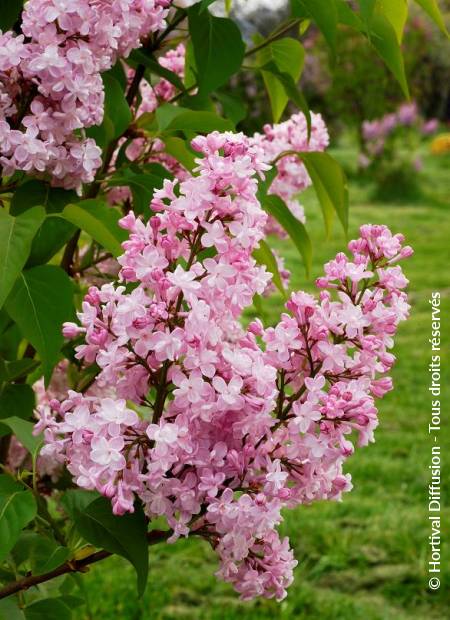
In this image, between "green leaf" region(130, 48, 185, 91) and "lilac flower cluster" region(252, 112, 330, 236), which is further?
"lilac flower cluster" region(252, 112, 330, 236)

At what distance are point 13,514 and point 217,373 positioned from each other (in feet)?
0.98

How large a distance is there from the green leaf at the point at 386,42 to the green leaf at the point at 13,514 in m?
0.85

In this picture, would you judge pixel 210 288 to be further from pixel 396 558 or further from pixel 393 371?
pixel 393 371

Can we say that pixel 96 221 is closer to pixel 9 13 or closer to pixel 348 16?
pixel 9 13

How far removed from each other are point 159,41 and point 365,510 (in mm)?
2589

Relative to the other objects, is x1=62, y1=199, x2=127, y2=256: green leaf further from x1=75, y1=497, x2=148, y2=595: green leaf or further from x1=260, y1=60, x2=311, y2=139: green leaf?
x1=260, y1=60, x2=311, y2=139: green leaf

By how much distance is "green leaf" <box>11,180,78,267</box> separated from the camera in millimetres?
1426

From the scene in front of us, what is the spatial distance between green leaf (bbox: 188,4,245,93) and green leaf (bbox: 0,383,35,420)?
22.4 inches

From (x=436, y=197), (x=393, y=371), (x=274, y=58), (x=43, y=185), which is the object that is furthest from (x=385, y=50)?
(x=436, y=197)

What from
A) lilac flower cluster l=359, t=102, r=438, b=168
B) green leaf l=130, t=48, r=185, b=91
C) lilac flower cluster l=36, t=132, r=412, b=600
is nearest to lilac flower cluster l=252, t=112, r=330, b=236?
green leaf l=130, t=48, r=185, b=91

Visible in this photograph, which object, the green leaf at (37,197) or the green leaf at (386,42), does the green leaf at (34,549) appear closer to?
the green leaf at (37,197)

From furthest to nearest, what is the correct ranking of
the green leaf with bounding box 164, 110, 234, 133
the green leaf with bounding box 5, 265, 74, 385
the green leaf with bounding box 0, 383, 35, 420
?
the green leaf with bounding box 0, 383, 35, 420
the green leaf with bounding box 164, 110, 234, 133
the green leaf with bounding box 5, 265, 74, 385

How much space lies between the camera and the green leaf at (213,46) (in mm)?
1661

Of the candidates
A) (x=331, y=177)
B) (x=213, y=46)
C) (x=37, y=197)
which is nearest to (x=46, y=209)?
(x=37, y=197)
